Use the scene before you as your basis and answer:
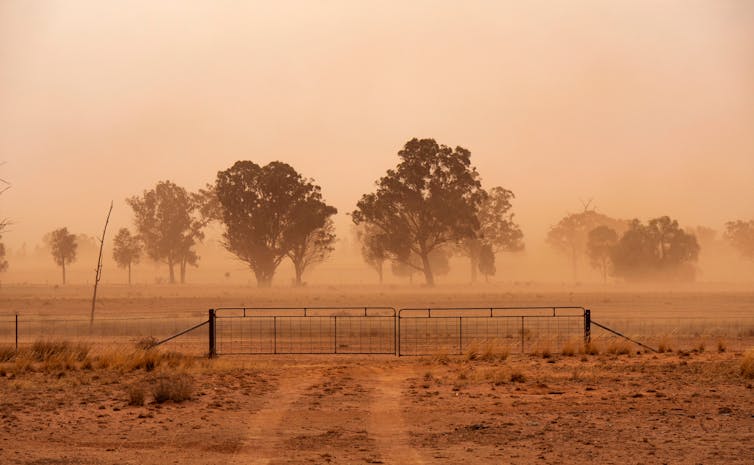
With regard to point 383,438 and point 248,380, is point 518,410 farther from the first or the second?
point 248,380

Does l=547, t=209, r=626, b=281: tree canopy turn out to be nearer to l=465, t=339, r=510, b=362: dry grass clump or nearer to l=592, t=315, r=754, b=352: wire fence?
l=592, t=315, r=754, b=352: wire fence

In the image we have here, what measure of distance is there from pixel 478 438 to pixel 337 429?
7.97 feet

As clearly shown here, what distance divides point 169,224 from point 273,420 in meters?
102

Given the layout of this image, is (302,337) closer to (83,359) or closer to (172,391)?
(83,359)

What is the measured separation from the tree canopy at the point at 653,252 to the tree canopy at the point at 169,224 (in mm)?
55920

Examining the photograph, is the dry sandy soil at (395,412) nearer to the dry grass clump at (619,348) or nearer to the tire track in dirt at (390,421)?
the tire track in dirt at (390,421)

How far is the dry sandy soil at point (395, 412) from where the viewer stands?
12.5 m

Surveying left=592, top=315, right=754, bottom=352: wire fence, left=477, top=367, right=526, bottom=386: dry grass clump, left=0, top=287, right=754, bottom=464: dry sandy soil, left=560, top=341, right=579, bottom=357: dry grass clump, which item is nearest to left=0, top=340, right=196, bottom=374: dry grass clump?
left=0, top=287, right=754, bottom=464: dry sandy soil

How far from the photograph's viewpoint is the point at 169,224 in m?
114

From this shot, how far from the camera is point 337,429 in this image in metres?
14.2

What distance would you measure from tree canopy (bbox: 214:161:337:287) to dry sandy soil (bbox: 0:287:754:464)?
2543 inches

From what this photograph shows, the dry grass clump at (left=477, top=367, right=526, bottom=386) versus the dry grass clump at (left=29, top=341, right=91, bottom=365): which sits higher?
the dry grass clump at (left=29, top=341, right=91, bottom=365)

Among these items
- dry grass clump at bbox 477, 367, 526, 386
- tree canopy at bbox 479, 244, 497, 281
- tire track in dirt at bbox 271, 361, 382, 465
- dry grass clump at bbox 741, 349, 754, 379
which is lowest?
tire track in dirt at bbox 271, 361, 382, 465

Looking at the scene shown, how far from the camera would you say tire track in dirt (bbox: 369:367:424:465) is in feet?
40.2
